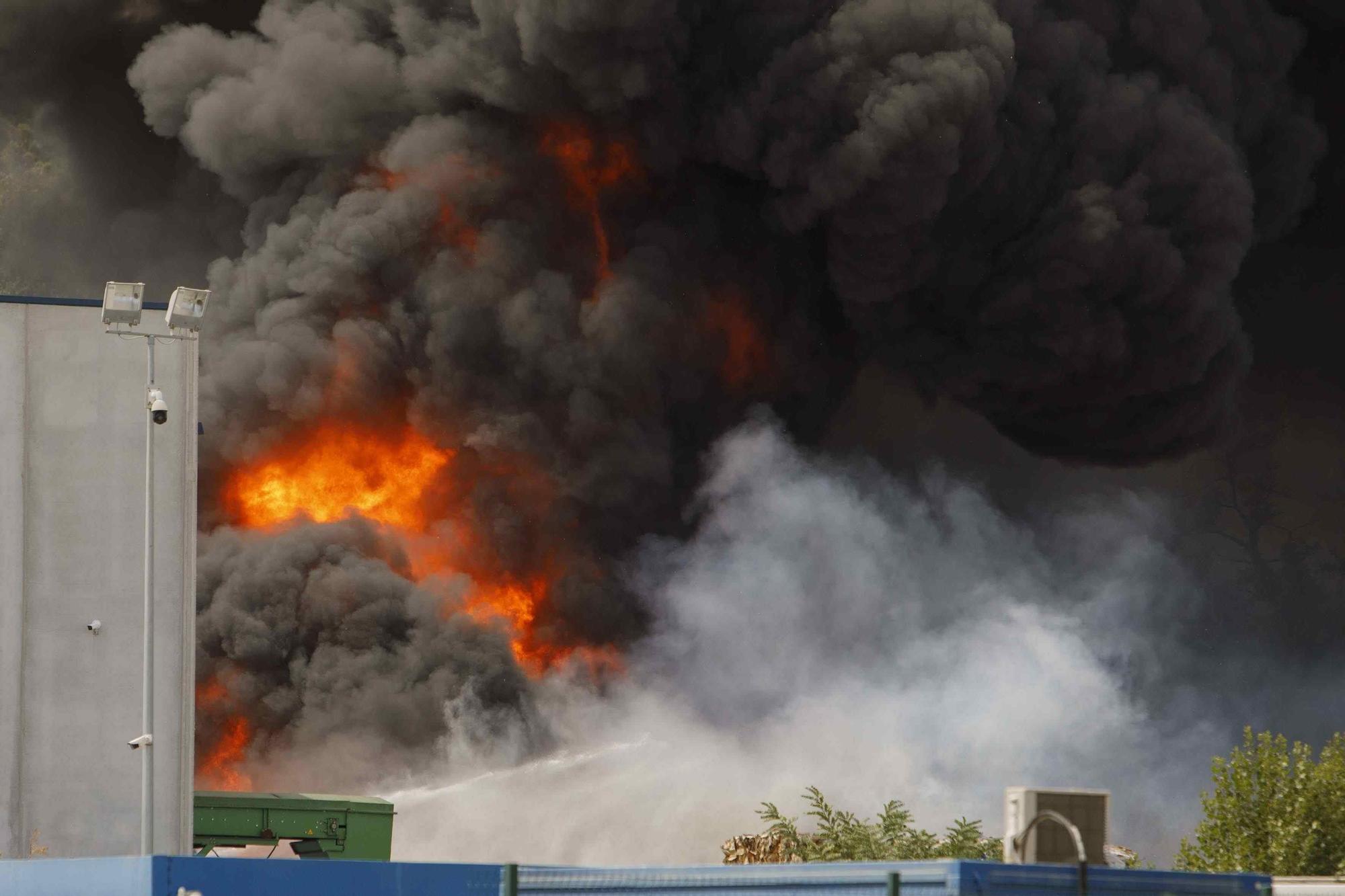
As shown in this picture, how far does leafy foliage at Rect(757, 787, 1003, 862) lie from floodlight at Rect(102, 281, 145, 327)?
561 inches

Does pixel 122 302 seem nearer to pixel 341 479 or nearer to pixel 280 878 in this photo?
pixel 280 878

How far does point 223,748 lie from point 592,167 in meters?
17.8

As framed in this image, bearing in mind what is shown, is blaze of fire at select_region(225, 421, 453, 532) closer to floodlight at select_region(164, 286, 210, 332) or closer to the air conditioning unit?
floodlight at select_region(164, 286, 210, 332)

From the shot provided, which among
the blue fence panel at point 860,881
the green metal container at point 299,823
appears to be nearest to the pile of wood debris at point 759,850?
the green metal container at point 299,823

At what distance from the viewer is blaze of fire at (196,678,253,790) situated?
39.4 m

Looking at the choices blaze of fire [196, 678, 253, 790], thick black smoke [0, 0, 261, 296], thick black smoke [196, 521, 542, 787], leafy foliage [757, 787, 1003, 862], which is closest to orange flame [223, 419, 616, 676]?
thick black smoke [196, 521, 542, 787]

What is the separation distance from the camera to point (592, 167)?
4778cm

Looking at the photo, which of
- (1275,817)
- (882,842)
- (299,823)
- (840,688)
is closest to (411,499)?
(840,688)

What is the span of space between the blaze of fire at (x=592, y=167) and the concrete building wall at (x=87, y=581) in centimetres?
2130

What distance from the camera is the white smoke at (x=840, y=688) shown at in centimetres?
3997

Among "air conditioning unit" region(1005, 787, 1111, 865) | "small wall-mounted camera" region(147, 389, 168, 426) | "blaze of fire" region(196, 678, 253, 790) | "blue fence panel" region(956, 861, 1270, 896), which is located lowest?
"blue fence panel" region(956, 861, 1270, 896)

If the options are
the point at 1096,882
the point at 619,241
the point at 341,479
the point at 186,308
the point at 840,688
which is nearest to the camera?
the point at 1096,882

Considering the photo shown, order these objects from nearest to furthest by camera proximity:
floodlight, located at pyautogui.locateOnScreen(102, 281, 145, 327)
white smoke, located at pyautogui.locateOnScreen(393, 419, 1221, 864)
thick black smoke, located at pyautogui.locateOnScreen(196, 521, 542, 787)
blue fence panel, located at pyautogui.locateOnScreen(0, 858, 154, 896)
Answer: blue fence panel, located at pyautogui.locateOnScreen(0, 858, 154, 896) → floodlight, located at pyautogui.locateOnScreen(102, 281, 145, 327) → thick black smoke, located at pyautogui.locateOnScreen(196, 521, 542, 787) → white smoke, located at pyautogui.locateOnScreen(393, 419, 1221, 864)

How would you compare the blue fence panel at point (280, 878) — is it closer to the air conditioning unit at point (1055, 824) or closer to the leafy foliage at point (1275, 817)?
the air conditioning unit at point (1055, 824)
